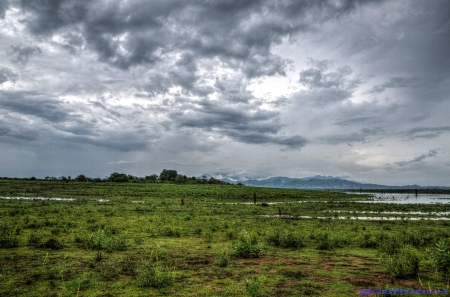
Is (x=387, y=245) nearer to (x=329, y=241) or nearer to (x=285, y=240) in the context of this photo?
(x=329, y=241)

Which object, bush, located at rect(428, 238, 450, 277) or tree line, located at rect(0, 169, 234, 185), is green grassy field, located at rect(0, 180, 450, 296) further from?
tree line, located at rect(0, 169, 234, 185)

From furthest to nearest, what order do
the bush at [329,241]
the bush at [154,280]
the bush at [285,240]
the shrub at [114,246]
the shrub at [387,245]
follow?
the bush at [285,240] → the bush at [329,241] → the shrub at [387,245] → the shrub at [114,246] → the bush at [154,280]

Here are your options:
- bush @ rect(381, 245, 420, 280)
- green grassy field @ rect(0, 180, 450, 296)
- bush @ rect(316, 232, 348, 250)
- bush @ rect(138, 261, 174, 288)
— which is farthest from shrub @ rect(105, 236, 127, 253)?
bush @ rect(381, 245, 420, 280)

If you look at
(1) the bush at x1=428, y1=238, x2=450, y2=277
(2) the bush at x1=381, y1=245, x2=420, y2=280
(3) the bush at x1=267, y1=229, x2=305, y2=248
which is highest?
(1) the bush at x1=428, y1=238, x2=450, y2=277

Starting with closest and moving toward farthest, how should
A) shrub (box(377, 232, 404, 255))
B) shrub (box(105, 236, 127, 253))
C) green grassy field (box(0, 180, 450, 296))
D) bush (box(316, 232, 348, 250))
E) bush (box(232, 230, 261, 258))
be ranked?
1. green grassy field (box(0, 180, 450, 296))
2. bush (box(232, 230, 261, 258))
3. shrub (box(105, 236, 127, 253))
4. shrub (box(377, 232, 404, 255))
5. bush (box(316, 232, 348, 250))

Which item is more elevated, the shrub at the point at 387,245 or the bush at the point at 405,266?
the bush at the point at 405,266

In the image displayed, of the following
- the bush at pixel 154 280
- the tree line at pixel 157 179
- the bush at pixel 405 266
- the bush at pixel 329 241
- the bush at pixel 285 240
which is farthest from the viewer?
the tree line at pixel 157 179

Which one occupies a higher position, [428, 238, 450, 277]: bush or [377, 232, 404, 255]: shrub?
[428, 238, 450, 277]: bush

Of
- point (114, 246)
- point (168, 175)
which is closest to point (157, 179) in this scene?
point (168, 175)

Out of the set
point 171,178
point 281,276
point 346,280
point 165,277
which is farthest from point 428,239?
point 171,178

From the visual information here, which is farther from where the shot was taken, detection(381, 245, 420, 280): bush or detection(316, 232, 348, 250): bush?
detection(316, 232, 348, 250): bush

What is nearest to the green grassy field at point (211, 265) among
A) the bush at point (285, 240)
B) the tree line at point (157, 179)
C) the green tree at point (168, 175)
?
the bush at point (285, 240)

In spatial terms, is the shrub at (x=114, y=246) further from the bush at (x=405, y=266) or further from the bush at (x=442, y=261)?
the bush at (x=442, y=261)

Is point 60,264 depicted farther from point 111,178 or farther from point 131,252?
point 111,178
